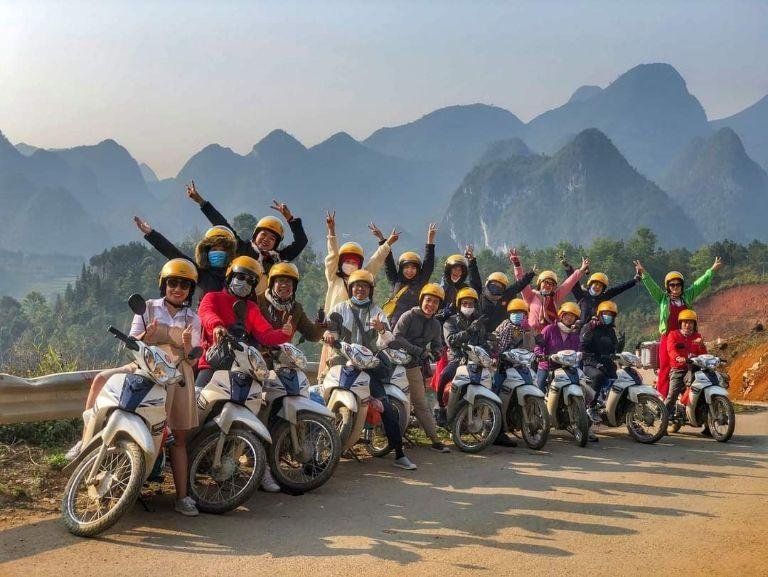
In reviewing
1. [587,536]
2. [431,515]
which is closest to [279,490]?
[431,515]

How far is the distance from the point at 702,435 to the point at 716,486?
10.7ft

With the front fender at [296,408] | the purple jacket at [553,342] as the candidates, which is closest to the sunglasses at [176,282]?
the front fender at [296,408]

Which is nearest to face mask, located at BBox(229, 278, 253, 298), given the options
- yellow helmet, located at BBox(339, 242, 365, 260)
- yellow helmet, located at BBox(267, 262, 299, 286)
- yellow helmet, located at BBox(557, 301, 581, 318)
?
yellow helmet, located at BBox(267, 262, 299, 286)

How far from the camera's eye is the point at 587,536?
17.8 feet

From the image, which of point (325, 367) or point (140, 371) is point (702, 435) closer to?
point (325, 367)

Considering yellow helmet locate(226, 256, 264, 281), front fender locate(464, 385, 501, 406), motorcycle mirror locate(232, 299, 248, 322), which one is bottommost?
front fender locate(464, 385, 501, 406)

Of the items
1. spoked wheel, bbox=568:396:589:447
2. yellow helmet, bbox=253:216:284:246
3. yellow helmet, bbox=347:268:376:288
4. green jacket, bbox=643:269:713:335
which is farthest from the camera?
green jacket, bbox=643:269:713:335

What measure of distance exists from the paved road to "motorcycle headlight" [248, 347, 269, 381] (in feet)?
3.14

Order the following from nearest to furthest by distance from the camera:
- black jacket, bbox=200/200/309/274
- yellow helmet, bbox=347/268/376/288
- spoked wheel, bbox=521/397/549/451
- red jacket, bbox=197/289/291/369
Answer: red jacket, bbox=197/289/291/369 → yellow helmet, bbox=347/268/376/288 → black jacket, bbox=200/200/309/274 → spoked wheel, bbox=521/397/549/451

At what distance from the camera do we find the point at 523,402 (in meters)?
8.75

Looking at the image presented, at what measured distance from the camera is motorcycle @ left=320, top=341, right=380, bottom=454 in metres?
7.25

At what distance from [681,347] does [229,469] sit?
21.7 feet

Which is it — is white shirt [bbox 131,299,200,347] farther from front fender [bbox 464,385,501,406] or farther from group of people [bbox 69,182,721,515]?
front fender [bbox 464,385,501,406]

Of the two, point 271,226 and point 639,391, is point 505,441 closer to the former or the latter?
point 639,391
